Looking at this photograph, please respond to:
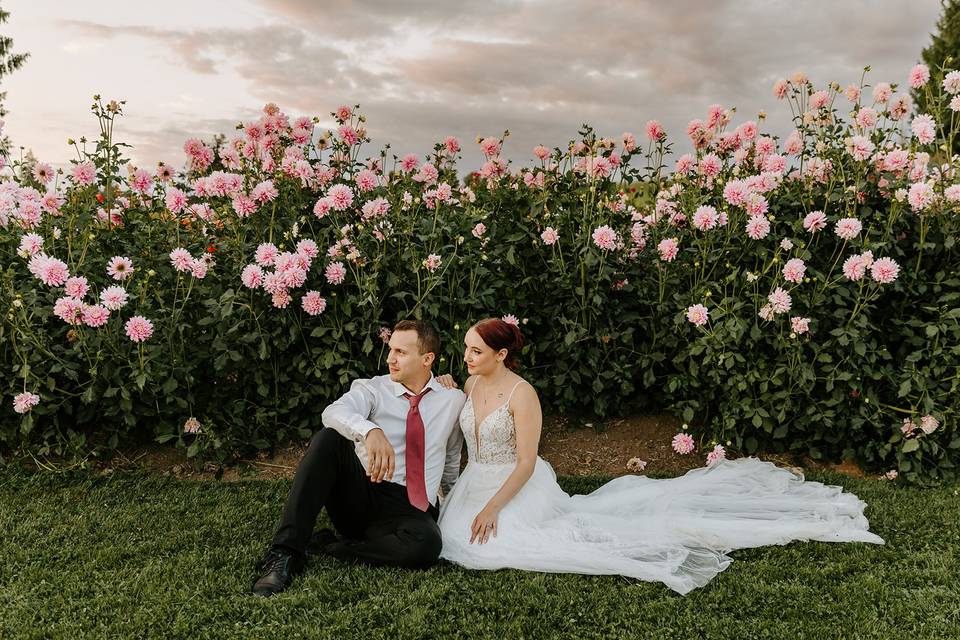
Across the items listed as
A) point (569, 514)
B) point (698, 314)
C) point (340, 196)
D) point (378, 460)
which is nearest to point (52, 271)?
point (340, 196)

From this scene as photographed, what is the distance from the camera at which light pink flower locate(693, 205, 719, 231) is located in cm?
456

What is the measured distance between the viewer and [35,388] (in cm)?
445

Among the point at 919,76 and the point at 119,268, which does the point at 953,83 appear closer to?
the point at 919,76

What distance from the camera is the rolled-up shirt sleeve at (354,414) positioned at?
3.11 metres

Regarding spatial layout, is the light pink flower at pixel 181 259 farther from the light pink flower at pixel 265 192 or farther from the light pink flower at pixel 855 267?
the light pink flower at pixel 855 267

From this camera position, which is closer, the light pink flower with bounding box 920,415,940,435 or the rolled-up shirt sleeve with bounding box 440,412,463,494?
the rolled-up shirt sleeve with bounding box 440,412,463,494

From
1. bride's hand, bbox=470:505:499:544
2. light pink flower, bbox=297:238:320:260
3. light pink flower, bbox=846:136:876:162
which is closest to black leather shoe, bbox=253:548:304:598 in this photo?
bride's hand, bbox=470:505:499:544

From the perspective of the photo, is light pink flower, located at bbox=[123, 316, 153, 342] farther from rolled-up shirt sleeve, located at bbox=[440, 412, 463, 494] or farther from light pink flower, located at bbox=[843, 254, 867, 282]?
light pink flower, located at bbox=[843, 254, 867, 282]

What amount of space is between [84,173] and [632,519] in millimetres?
3672

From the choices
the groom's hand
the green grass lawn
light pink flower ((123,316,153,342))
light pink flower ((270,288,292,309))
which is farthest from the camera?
light pink flower ((270,288,292,309))

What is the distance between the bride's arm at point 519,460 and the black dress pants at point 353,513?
20cm

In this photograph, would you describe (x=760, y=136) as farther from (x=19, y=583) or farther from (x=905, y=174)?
(x=19, y=583)

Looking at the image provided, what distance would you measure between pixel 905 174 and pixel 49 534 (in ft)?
16.7

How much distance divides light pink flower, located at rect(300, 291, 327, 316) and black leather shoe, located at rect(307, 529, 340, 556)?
1295 millimetres
